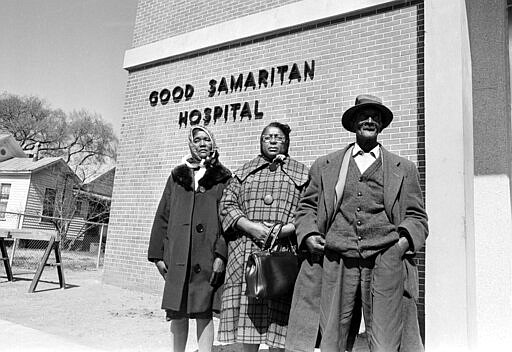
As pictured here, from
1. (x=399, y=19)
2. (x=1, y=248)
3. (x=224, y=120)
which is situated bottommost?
(x=1, y=248)

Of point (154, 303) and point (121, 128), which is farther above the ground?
point (121, 128)

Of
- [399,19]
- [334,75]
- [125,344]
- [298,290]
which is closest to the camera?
[298,290]

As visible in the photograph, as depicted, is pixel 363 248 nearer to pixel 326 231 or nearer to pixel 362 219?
pixel 362 219

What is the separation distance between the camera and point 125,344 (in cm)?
460

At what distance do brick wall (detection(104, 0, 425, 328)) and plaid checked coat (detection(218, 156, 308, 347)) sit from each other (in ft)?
8.83

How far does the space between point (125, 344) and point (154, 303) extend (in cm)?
240

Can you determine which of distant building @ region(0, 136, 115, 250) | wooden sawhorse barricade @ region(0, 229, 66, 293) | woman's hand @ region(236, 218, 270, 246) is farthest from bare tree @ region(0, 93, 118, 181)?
woman's hand @ region(236, 218, 270, 246)

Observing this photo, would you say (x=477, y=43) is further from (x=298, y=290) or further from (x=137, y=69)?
(x=137, y=69)

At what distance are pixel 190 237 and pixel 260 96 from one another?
4.03 m

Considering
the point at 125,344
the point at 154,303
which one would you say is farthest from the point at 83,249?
the point at 125,344

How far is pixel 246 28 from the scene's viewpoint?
7301 millimetres

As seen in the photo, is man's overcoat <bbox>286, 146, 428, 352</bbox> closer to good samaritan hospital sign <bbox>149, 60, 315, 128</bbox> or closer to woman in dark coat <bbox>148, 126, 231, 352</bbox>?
woman in dark coat <bbox>148, 126, 231, 352</bbox>

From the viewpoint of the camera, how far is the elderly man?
2.54m

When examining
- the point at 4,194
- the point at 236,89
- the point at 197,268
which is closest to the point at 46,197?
the point at 4,194
